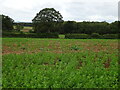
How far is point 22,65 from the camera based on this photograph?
819 cm

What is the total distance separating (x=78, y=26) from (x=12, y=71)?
57.7 meters

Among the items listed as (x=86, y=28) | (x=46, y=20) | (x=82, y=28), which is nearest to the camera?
(x=46, y=20)

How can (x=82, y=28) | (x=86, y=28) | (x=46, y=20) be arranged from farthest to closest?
(x=82, y=28)
(x=86, y=28)
(x=46, y=20)

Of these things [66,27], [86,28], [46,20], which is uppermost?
[46,20]

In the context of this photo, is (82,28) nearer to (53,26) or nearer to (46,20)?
(53,26)

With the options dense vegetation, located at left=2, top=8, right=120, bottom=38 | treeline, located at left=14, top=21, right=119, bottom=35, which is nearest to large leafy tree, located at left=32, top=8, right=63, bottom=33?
dense vegetation, located at left=2, top=8, right=120, bottom=38

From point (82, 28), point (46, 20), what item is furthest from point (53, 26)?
point (82, 28)

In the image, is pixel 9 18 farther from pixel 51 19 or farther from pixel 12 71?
pixel 12 71

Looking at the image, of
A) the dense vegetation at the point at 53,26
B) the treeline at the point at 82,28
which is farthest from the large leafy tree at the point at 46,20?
the treeline at the point at 82,28

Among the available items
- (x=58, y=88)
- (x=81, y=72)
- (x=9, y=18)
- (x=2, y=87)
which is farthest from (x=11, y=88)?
(x=9, y=18)

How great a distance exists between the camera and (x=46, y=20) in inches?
2133

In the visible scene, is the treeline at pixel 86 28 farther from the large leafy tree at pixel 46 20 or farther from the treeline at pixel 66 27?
the large leafy tree at pixel 46 20

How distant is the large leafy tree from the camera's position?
5286 cm

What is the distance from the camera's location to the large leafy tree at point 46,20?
5286cm
